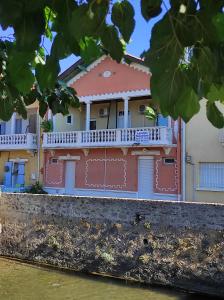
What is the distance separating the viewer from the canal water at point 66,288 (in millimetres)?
8914

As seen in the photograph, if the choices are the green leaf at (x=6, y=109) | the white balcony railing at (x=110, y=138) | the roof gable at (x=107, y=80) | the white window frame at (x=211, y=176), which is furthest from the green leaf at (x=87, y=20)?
the roof gable at (x=107, y=80)

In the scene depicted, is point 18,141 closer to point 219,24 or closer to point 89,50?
point 89,50

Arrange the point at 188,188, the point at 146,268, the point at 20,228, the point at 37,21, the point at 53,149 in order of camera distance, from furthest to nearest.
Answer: the point at 53,149 < the point at 188,188 < the point at 20,228 < the point at 146,268 < the point at 37,21

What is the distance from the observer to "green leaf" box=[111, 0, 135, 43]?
103 cm

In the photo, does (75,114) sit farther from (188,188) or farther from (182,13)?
(182,13)

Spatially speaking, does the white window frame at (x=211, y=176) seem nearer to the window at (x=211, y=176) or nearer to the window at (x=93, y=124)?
the window at (x=211, y=176)

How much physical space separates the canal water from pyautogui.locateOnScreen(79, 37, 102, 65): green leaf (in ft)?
26.4

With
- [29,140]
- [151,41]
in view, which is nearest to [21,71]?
[151,41]

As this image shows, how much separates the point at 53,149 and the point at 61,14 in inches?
750

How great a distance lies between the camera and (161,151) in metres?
17.4

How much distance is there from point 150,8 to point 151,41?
119 mm

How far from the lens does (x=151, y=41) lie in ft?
3.00

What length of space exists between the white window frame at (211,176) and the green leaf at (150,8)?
51.1 ft

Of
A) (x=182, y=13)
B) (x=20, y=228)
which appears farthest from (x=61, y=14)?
(x=20, y=228)
